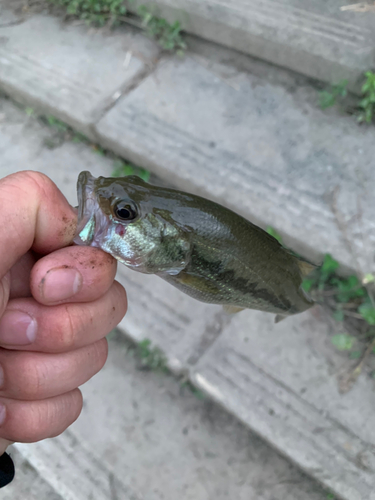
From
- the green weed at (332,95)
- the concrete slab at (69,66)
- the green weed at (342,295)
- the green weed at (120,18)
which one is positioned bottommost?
the green weed at (342,295)

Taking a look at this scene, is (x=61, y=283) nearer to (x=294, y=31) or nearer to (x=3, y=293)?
(x=3, y=293)

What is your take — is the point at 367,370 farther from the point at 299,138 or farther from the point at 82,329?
the point at 82,329

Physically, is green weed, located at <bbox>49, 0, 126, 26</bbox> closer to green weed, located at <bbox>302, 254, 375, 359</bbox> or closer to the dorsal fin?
green weed, located at <bbox>302, 254, 375, 359</bbox>

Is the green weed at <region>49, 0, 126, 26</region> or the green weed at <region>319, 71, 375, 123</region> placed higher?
the green weed at <region>319, 71, 375, 123</region>

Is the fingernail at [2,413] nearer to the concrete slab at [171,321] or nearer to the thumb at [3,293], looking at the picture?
the thumb at [3,293]

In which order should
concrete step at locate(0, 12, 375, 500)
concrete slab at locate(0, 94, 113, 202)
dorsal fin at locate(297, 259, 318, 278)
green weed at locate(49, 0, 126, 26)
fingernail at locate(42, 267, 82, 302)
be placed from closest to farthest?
fingernail at locate(42, 267, 82, 302), dorsal fin at locate(297, 259, 318, 278), concrete step at locate(0, 12, 375, 500), concrete slab at locate(0, 94, 113, 202), green weed at locate(49, 0, 126, 26)

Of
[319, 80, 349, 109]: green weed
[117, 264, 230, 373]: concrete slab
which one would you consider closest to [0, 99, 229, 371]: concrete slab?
[117, 264, 230, 373]: concrete slab

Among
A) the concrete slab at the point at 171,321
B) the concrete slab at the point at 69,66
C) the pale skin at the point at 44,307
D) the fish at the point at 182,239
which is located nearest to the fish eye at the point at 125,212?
the fish at the point at 182,239

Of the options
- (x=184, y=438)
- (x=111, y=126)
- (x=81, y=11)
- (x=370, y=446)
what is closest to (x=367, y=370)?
(x=370, y=446)
